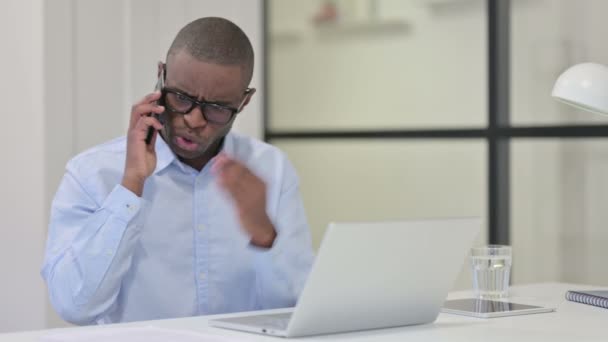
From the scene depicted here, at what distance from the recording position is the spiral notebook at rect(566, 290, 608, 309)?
194cm

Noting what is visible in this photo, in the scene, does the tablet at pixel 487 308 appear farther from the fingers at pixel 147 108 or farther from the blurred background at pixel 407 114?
the blurred background at pixel 407 114

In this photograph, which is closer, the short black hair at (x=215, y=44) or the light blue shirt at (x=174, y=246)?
the light blue shirt at (x=174, y=246)

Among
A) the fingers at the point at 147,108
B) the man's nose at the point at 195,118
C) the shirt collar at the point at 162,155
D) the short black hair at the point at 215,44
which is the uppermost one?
the short black hair at the point at 215,44

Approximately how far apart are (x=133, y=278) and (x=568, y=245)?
1357 millimetres

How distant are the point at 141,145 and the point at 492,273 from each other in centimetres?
75

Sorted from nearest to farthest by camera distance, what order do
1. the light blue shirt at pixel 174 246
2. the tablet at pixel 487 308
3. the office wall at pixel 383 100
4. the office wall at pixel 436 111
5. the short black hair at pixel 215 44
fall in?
the tablet at pixel 487 308 < the light blue shirt at pixel 174 246 < the short black hair at pixel 215 44 < the office wall at pixel 436 111 < the office wall at pixel 383 100

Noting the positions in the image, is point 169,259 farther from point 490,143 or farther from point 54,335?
point 490,143

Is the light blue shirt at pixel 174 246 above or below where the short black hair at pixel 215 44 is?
below

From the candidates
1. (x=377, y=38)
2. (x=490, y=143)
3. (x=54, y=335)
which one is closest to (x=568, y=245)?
(x=490, y=143)

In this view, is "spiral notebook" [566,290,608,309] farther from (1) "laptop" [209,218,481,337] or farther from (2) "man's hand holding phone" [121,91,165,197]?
(2) "man's hand holding phone" [121,91,165,197]

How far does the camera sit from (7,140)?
3020 mm

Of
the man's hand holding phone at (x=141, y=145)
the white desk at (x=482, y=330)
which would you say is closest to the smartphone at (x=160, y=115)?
the man's hand holding phone at (x=141, y=145)

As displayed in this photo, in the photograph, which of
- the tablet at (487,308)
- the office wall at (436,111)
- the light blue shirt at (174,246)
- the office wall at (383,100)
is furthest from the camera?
the office wall at (383,100)

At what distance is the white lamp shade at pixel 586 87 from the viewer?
75.8 inches
